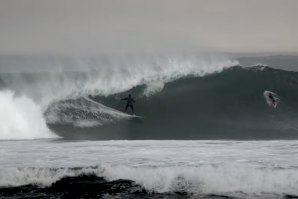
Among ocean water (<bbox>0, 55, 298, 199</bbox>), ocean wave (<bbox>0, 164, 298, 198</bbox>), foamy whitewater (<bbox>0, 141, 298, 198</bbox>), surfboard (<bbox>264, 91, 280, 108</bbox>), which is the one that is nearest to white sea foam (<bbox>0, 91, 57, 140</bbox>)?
ocean water (<bbox>0, 55, 298, 199</bbox>)

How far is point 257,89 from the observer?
25328 mm

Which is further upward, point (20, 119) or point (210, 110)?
point (210, 110)

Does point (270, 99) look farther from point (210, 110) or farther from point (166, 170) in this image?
point (166, 170)

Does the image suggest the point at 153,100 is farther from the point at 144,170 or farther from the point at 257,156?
the point at 144,170

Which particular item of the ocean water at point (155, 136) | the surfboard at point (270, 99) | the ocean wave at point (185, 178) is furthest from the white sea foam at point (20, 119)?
the surfboard at point (270, 99)

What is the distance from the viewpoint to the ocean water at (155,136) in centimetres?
976

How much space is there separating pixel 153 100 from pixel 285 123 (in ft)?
23.9

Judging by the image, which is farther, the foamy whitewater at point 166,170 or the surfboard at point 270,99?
the surfboard at point 270,99

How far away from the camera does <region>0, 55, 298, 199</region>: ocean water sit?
9.76 m

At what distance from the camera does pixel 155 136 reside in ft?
63.5

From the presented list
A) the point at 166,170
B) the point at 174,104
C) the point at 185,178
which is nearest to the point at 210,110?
the point at 174,104

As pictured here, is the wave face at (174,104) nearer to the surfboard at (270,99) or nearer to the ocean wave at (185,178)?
the surfboard at (270,99)

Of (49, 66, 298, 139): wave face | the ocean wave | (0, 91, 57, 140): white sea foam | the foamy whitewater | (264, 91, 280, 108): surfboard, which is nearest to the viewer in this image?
the ocean wave

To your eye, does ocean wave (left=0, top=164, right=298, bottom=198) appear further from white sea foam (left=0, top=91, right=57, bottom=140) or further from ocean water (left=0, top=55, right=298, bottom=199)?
white sea foam (left=0, top=91, right=57, bottom=140)
